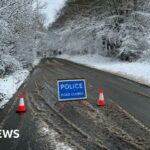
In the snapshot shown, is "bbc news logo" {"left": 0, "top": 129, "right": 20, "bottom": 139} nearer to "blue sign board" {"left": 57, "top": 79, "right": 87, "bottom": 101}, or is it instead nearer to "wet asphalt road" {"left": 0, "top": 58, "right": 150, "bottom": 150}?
"wet asphalt road" {"left": 0, "top": 58, "right": 150, "bottom": 150}

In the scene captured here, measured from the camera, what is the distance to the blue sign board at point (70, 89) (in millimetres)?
11680

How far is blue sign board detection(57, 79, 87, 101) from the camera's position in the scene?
11680 mm

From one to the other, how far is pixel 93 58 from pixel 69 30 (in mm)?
4948

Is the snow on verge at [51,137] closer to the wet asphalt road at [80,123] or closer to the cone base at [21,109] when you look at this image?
the wet asphalt road at [80,123]

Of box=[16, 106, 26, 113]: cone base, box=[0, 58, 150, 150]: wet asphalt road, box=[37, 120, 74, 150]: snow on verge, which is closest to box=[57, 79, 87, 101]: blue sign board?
box=[0, 58, 150, 150]: wet asphalt road

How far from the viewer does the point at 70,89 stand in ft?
38.5

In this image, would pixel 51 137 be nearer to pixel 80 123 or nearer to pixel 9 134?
pixel 9 134

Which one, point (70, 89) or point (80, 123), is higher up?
point (70, 89)

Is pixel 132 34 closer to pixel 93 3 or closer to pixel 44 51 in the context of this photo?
pixel 93 3

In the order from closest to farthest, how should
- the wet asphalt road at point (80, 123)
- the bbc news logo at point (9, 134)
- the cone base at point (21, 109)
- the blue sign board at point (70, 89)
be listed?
the wet asphalt road at point (80, 123) < the bbc news logo at point (9, 134) < the cone base at point (21, 109) < the blue sign board at point (70, 89)

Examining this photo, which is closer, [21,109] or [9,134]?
[9,134]

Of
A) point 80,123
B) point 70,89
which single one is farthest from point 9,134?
point 70,89

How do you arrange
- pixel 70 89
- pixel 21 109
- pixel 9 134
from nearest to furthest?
pixel 9 134, pixel 21 109, pixel 70 89

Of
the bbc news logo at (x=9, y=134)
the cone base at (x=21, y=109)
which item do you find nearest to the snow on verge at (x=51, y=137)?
the bbc news logo at (x=9, y=134)
